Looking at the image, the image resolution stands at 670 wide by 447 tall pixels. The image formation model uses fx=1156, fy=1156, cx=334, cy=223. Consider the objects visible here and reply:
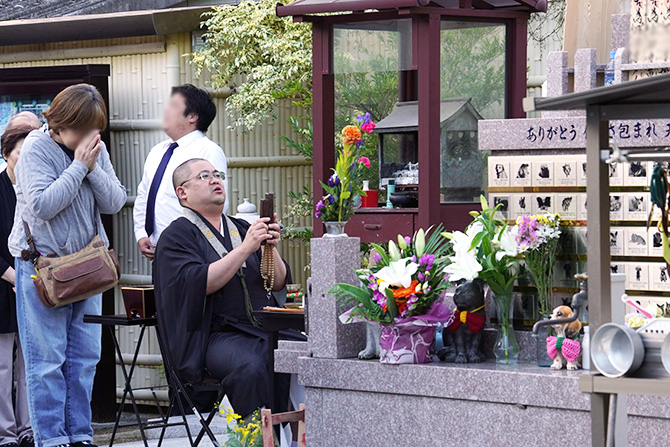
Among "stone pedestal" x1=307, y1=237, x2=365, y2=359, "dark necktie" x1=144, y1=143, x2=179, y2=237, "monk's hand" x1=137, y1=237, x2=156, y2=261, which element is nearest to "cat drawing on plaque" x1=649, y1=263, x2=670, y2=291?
"stone pedestal" x1=307, y1=237, x2=365, y2=359

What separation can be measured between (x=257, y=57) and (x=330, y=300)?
11.9ft

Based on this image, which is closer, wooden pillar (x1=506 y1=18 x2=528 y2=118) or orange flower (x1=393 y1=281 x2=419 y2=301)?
orange flower (x1=393 y1=281 x2=419 y2=301)

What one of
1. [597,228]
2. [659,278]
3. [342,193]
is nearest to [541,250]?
[659,278]

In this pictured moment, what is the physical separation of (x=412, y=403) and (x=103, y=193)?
212 cm

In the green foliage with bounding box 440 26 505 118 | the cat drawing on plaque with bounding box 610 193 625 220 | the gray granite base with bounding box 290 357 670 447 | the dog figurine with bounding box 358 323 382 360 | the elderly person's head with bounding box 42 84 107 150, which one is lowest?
the gray granite base with bounding box 290 357 670 447

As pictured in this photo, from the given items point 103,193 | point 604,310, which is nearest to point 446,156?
point 103,193

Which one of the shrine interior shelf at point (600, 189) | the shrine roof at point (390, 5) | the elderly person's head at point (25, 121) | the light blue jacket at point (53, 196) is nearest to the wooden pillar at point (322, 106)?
the shrine roof at point (390, 5)

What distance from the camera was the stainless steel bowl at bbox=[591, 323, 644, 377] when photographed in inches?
116

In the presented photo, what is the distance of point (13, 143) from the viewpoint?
660 centimetres

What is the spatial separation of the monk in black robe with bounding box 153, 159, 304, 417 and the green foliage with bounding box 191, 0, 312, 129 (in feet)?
6.78

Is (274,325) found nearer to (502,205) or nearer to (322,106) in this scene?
(502,205)

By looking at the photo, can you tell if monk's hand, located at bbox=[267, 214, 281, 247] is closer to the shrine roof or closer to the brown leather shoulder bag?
the brown leather shoulder bag

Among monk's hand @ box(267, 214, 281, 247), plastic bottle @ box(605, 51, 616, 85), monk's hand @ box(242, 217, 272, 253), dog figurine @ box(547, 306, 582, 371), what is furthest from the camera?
monk's hand @ box(267, 214, 281, 247)

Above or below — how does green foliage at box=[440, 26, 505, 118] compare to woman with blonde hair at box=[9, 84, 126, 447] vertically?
above
